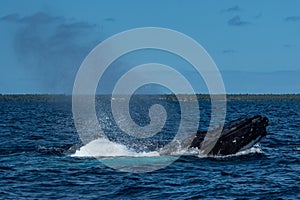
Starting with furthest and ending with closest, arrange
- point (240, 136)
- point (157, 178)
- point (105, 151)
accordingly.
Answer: point (105, 151), point (240, 136), point (157, 178)

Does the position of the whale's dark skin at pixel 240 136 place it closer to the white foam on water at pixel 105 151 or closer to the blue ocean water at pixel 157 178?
the blue ocean water at pixel 157 178

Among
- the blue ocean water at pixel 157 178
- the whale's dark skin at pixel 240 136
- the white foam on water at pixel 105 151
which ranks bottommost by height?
the blue ocean water at pixel 157 178

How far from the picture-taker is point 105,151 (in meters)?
28.4

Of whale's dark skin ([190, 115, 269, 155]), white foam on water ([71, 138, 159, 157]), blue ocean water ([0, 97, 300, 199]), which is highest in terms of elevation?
whale's dark skin ([190, 115, 269, 155])

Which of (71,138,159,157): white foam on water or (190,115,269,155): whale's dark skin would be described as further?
(71,138,159,157): white foam on water

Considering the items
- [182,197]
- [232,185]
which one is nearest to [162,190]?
[182,197]

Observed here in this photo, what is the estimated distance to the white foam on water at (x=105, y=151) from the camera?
89.8 feet

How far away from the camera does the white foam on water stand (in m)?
27.4

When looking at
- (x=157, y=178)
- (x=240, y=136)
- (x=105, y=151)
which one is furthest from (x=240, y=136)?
(x=157, y=178)

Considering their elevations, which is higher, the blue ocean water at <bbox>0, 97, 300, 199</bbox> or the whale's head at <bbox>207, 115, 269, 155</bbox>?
the whale's head at <bbox>207, 115, 269, 155</bbox>

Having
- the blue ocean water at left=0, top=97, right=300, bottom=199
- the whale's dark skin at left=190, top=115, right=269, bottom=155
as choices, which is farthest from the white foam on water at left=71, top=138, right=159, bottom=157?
the whale's dark skin at left=190, top=115, right=269, bottom=155

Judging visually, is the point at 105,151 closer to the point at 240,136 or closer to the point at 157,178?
the point at 240,136

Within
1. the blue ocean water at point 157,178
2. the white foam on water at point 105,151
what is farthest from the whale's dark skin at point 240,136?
the white foam on water at point 105,151

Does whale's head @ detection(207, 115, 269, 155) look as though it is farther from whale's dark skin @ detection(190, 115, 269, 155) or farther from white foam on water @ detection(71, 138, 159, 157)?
white foam on water @ detection(71, 138, 159, 157)
